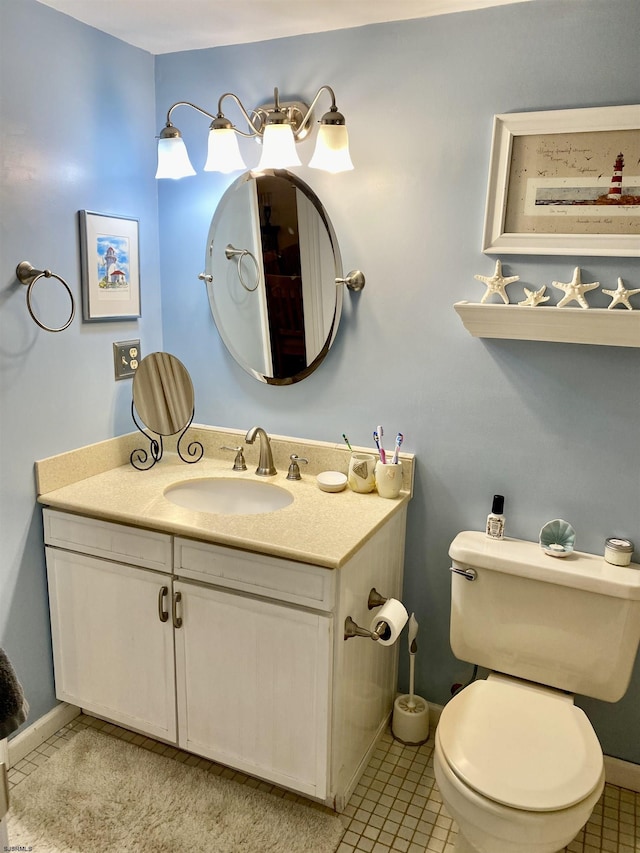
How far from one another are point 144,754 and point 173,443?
3.37 ft

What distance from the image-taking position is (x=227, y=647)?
181 cm

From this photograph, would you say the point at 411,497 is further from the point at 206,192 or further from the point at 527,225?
the point at 206,192

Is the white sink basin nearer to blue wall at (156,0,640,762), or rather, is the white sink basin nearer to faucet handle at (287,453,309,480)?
faucet handle at (287,453,309,480)

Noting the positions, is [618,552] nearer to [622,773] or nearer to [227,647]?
[622,773]

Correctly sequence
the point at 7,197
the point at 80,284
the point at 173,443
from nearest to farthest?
the point at 7,197, the point at 80,284, the point at 173,443

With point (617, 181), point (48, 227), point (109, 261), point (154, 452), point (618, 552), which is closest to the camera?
point (617, 181)

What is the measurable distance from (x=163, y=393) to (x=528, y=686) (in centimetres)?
147

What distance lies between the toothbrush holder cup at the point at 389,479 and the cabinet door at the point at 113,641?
0.68 metres

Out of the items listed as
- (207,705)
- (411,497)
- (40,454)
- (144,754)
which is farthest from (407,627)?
(40,454)

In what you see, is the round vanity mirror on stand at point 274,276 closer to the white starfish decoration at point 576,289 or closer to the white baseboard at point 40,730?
the white starfish decoration at point 576,289

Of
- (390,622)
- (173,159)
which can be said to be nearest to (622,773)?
(390,622)

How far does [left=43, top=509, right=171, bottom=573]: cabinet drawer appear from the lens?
1846 mm

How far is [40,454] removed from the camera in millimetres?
1970

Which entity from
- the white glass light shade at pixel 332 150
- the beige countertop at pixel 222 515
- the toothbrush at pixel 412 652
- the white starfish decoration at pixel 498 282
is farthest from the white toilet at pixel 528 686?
the white glass light shade at pixel 332 150
